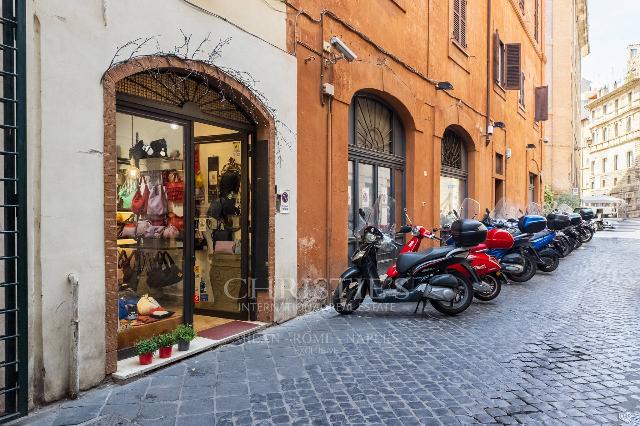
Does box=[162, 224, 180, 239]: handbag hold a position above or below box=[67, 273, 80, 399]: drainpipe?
above

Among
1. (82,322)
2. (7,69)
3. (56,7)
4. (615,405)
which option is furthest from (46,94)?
(615,405)

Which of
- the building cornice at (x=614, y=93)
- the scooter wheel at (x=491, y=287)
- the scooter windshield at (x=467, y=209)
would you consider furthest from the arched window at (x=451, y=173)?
the building cornice at (x=614, y=93)

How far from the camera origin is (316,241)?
7.17 meters

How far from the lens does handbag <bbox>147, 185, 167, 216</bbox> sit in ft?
18.2

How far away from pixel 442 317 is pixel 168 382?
12.5 ft

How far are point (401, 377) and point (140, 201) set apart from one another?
3.32 m

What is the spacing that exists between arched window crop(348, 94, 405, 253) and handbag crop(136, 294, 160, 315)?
155 inches

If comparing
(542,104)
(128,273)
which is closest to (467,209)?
(128,273)

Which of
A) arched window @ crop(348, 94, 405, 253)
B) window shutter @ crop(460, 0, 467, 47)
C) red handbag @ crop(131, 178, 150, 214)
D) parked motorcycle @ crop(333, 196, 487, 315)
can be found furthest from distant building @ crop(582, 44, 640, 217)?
red handbag @ crop(131, 178, 150, 214)

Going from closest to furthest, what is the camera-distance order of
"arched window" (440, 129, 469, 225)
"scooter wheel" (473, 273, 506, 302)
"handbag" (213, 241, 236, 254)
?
1. "handbag" (213, 241, 236, 254)
2. "scooter wheel" (473, 273, 506, 302)
3. "arched window" (440, 129, 469, 225)

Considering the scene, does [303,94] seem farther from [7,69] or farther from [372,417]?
[372,417]

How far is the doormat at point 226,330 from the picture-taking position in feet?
18.4

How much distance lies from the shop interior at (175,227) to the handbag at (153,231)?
0.01 metres

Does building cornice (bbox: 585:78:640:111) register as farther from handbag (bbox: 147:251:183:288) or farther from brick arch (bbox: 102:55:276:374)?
brick arch (bbox: 102:55:276:374)
